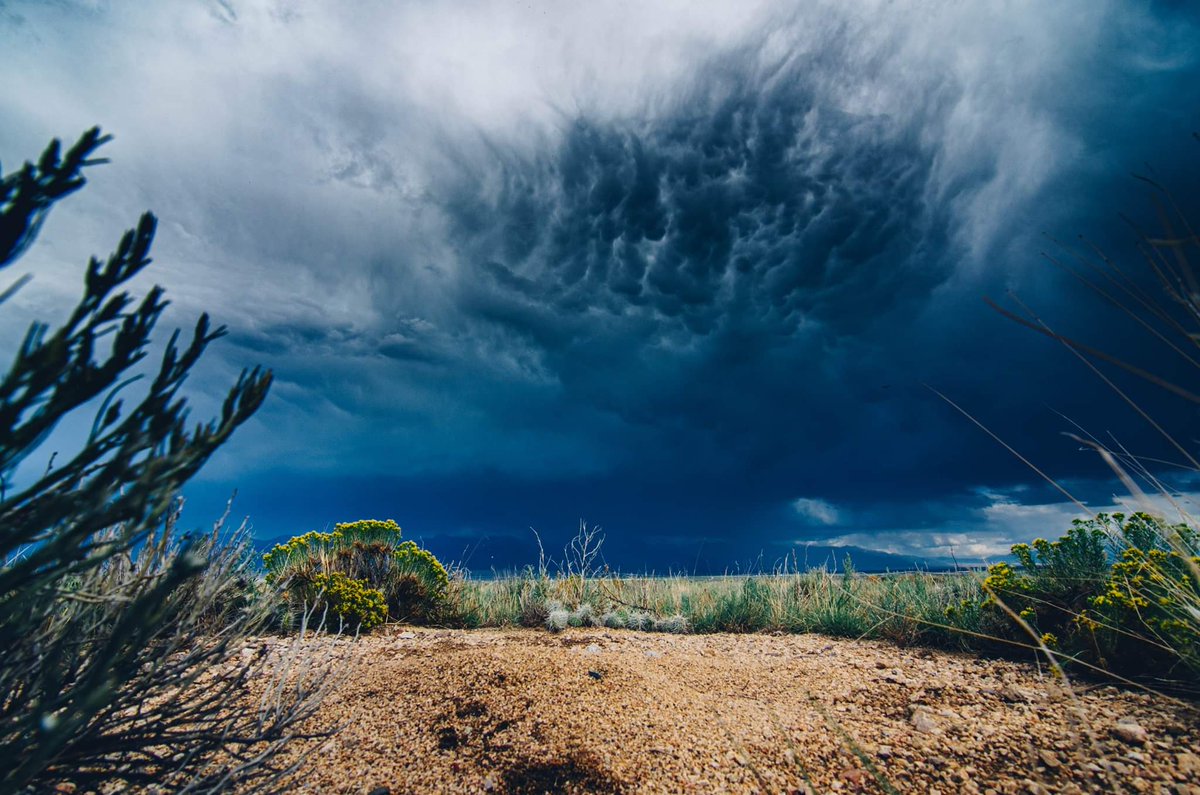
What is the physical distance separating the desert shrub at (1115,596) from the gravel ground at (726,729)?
21.4 inches

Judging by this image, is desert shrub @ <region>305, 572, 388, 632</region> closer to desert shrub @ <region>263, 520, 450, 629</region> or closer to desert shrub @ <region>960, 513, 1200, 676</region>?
desert shrub @ <region>263, 520, 450, 629</region>

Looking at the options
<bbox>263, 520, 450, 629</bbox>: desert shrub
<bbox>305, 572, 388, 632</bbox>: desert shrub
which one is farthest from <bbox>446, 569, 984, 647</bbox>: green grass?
<bbox>305, 572, 388, 632</bbox>: desert shrub

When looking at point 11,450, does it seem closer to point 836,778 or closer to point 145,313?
point 145,313

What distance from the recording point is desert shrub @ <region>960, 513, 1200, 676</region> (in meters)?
4.03

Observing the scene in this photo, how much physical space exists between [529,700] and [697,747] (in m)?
1.35

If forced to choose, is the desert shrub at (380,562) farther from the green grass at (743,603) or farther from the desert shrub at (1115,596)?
the desert shrub at (1115,596)

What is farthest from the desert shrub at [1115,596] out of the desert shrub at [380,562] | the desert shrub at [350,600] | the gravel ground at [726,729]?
the desert shrub at [380,562]

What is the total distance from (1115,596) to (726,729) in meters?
3.57

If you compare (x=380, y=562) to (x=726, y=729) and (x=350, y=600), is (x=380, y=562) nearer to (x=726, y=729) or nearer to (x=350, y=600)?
(x=350, y=600)

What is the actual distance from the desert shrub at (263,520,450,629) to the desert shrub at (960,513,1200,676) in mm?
7314

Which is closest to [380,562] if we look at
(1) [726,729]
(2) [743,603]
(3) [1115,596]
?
(2) [743,603]

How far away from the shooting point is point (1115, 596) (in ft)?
14.5

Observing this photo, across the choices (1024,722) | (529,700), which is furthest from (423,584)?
(1024,722)

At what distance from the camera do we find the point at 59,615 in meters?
2.59
